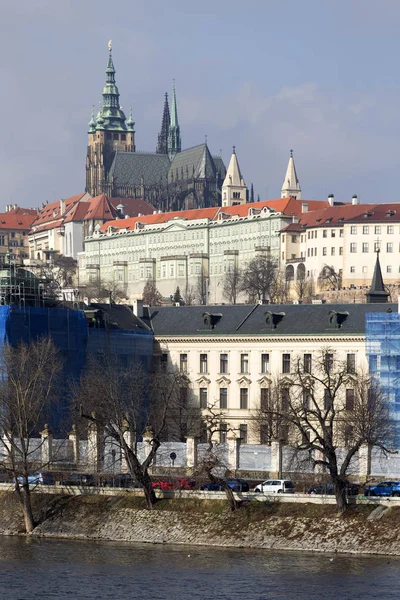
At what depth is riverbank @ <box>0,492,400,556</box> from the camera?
66.2 metres

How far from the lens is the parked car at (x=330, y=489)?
227 feet

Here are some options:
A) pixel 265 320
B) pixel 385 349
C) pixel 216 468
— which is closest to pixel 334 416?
pixel 216 468

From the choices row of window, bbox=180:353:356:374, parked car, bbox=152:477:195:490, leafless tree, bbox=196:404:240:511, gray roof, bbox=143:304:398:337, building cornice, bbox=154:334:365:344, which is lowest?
parked car, bbox=152:477:195:490

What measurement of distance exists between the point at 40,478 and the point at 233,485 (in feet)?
29.5

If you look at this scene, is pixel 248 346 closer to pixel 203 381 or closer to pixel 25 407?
pixel 203 381

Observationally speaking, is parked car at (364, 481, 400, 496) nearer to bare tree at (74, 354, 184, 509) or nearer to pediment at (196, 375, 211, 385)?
bare tree at (74, 354, 184, 509)

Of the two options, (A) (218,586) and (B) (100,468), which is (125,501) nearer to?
(B) (100,468)

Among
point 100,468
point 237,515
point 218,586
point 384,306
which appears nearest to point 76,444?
point 100,468

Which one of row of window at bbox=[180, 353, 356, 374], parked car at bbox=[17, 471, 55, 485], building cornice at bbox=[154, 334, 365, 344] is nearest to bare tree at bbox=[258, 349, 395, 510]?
row of window at bbox=[180, 353, 356, 374]

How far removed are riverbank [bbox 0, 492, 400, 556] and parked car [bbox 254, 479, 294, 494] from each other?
1.30 meters

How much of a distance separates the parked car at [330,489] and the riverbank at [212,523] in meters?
1.33

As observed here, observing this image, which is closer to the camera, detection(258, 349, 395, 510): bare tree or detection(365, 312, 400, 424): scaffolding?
detection(258, 349, 395, 510): bare tree

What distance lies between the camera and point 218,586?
198 feet

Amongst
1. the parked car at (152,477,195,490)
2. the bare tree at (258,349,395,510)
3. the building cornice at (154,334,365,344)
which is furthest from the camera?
the building cornice at (154,334,365,344)
